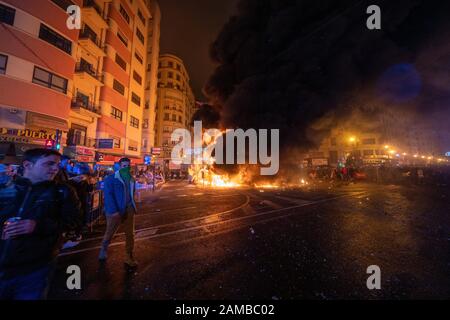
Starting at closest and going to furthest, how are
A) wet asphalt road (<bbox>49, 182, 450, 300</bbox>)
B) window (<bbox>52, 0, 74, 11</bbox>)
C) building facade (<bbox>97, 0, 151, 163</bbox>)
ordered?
wet asphalt road (<bbox>49, 182, 450, 300</bbox>), window (<bbox>52, 0, 74, 11</bbox>), building facade (<bbox>97, 0, 151, 163</bbox>)

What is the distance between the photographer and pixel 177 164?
4631 centimetres

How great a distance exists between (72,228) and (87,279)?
5.71 ft

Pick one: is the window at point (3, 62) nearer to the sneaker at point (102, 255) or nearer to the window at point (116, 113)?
the window at point (116, 113)

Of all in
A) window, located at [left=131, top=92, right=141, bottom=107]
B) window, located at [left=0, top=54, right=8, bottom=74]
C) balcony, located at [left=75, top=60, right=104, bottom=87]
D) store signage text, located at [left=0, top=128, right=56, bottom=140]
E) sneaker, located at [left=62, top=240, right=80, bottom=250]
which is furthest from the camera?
window, located at [left=131, top=92, right=141, bottom=107]

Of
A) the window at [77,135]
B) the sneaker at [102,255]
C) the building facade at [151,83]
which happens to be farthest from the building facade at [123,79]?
the sneaker at [102,255]

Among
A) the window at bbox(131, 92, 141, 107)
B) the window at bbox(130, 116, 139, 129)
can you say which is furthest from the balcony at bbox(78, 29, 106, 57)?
the window at bbox(130, 116, 139, 129)

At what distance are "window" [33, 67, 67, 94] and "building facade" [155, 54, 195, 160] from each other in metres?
28.3

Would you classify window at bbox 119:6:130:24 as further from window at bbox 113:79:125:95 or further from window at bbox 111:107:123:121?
window at bbox 111:107:123:121

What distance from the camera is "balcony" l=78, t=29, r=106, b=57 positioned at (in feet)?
60.5

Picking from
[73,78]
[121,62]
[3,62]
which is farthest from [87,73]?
[121,62]

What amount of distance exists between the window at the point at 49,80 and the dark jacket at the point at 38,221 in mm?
18348

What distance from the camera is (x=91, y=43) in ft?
62.3

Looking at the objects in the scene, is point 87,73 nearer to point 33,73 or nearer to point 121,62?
point 33,73

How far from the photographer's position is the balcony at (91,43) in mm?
18438
